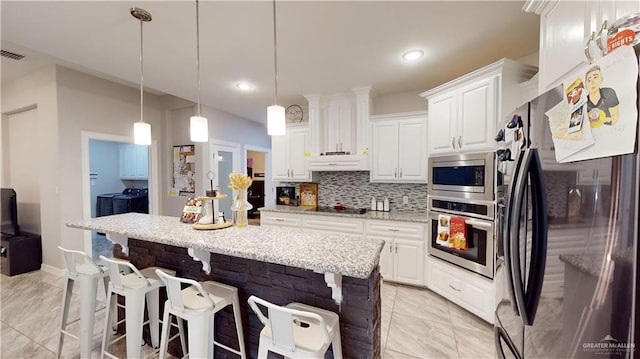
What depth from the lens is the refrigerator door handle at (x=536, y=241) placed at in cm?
87

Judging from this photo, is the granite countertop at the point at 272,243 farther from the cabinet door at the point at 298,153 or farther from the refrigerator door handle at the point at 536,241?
the cabinet door at the point at 298,153

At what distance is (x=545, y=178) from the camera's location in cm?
88

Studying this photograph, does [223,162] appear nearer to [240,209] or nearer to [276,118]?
[240,209]

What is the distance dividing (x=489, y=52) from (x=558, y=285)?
2.36 m

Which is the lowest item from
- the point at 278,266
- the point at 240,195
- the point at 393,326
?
the point at 393,326

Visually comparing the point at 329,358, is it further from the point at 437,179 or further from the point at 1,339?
the point at 1,339

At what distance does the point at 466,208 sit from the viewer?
2.32 metres

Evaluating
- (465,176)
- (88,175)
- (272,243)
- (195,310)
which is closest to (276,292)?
(272,243)

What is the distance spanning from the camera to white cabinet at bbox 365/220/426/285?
2.86 m

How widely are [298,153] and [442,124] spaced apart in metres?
2.02

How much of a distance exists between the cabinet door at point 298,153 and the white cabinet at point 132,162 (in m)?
4.12

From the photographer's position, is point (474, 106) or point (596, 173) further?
point (474, 106)

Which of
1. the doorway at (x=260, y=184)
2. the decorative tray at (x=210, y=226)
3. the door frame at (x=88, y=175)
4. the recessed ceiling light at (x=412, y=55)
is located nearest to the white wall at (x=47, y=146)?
the door frame at (x=88, y=175)

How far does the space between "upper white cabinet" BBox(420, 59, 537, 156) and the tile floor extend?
1604 mm
